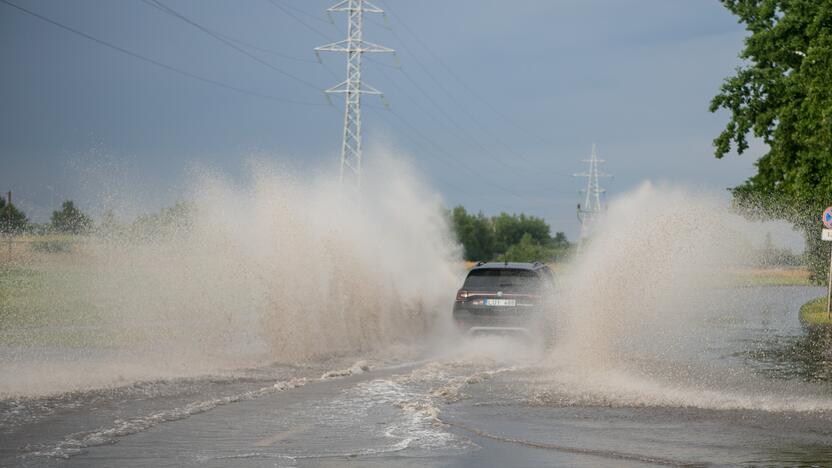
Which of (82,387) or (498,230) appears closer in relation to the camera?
(82,387)

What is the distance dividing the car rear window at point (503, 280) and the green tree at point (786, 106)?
14.2 meters

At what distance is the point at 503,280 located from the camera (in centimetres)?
2070

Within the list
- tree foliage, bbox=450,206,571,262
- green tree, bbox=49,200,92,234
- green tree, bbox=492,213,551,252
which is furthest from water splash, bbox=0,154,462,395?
green tree, bbox=492,213,551,252

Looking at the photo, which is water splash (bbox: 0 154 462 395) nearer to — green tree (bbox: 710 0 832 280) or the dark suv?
the dark suv

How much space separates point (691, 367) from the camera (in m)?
17.5

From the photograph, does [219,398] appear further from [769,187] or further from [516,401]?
[769,187]

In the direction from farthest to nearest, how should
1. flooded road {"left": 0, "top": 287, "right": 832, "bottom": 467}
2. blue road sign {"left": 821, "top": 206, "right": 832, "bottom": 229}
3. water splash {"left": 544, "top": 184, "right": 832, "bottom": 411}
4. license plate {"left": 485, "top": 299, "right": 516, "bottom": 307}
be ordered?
blue road sign {"left": 821, "top": 206, "right": 832, "bottom": 229} → license plate {"left": 485, "top": 299, "right": 516, "bottom": 307} → water splash {"left": 544, "top": 184, "right": 832, "bottom": 411} → flooded road {"left": 0, "top": 287, "right": 832, "bottom": 467}

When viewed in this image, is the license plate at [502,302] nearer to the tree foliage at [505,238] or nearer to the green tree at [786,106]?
the green tree at [786,106]

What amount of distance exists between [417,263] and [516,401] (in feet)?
51.8

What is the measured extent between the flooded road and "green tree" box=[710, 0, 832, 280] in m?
16.2

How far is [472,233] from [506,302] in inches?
3744

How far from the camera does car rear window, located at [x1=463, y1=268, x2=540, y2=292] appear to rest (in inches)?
808

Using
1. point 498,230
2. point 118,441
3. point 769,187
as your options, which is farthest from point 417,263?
point 498,230

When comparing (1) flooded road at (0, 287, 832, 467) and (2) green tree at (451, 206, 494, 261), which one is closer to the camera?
(1) flooded road at (0, 287, 832, 467)
